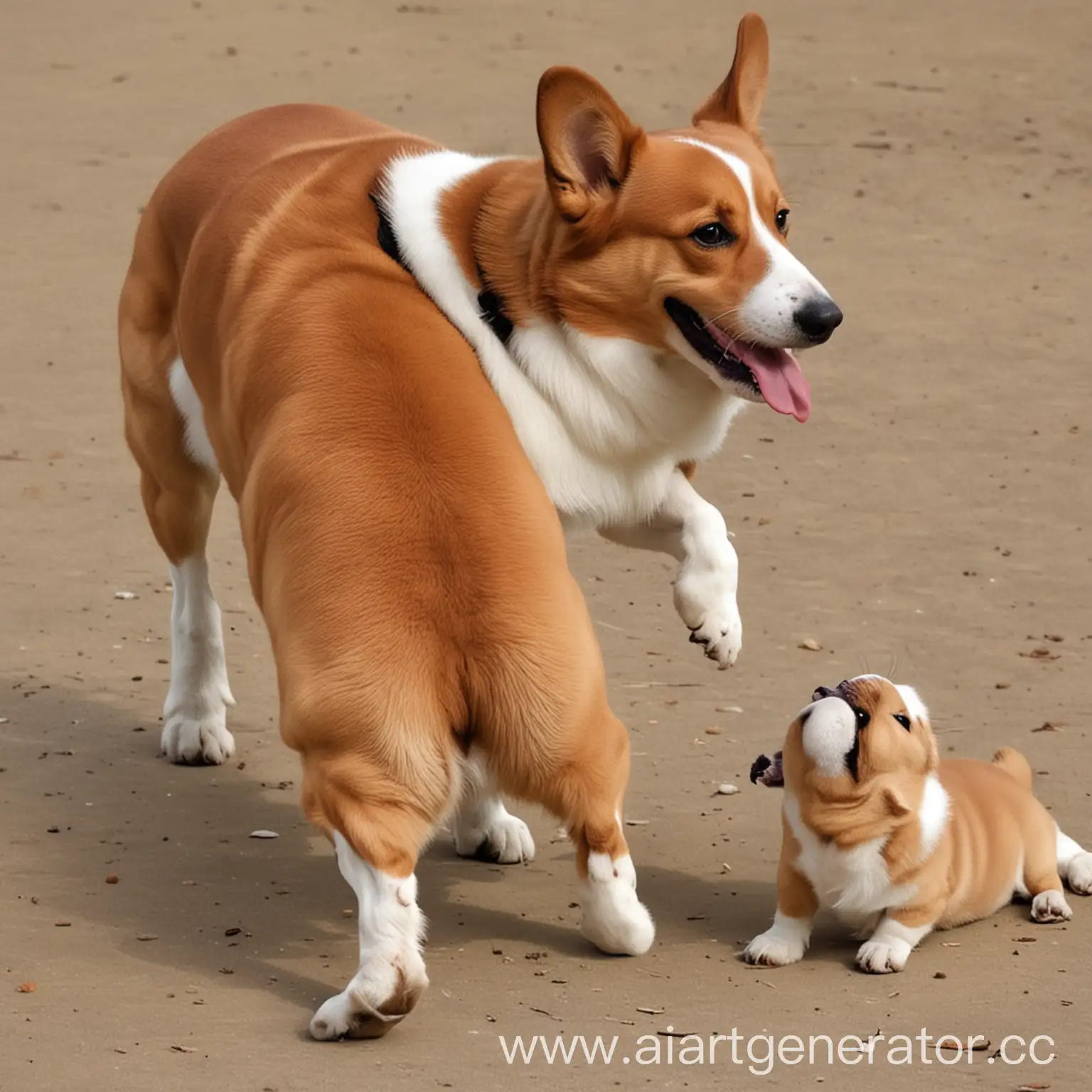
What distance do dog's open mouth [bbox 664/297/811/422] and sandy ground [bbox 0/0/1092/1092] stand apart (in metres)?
1.10

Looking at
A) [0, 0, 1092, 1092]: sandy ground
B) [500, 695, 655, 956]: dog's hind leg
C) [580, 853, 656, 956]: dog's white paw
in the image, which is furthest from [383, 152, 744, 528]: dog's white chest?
[0, 0, 1092, 1092]: sandy ground

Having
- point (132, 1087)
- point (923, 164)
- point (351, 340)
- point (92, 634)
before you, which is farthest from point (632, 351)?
point (923, 164)

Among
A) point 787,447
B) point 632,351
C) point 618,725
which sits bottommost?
point 787,447

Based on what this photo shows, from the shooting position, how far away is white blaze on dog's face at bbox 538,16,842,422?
12.7 ft

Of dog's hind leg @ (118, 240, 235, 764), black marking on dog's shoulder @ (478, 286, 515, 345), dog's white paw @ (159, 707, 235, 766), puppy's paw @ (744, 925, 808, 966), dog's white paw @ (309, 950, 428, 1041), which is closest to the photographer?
dog's white paw @ (309, 950, 428, 1041)

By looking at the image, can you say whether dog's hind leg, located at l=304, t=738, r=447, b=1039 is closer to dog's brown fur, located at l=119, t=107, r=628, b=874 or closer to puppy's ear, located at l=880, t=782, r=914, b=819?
dog's brown fur, located at l=119, t=107, r=628, b=874

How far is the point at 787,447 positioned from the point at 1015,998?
4144 mm

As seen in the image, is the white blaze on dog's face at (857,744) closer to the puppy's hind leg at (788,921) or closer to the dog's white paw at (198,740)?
the puppy's hind leg at (788,921)

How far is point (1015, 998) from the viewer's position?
3732mm

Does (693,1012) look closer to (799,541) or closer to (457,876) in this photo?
(457,876)

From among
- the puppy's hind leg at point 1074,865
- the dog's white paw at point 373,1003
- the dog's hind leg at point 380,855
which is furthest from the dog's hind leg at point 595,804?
the puppy's hind leg at point 1074,865

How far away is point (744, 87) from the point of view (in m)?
4.33

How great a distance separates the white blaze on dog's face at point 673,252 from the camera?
3857mm

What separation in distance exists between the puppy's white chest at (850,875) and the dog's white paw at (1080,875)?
59cm
